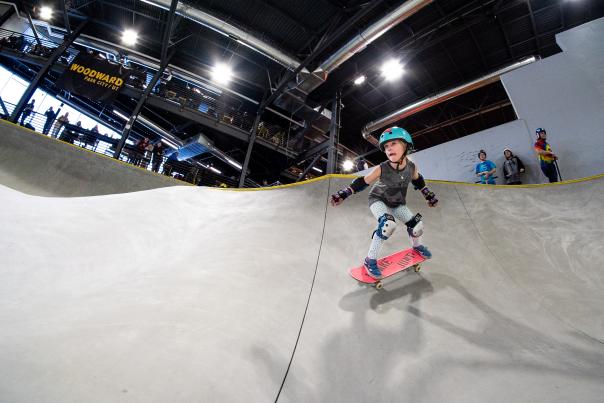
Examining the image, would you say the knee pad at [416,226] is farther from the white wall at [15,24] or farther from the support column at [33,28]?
the white wall at [15,24]

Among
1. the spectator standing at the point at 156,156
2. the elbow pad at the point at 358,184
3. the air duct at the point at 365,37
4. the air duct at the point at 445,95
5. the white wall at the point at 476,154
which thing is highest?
the air duct at the point at 445,95

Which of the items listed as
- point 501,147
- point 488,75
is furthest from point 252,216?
point 488,75

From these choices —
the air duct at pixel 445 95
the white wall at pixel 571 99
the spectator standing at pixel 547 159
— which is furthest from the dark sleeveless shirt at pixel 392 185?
the air duct at pixel 445 95

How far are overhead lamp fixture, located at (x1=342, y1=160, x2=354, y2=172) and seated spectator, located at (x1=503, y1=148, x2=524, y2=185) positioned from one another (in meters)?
9.37

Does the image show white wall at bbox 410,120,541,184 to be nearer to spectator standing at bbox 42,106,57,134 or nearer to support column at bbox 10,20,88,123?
support column at bbox 10,20,88,123

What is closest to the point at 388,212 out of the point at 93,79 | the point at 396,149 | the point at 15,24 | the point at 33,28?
the point at 396,149

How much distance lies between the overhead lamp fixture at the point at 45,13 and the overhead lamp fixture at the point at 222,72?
7591 mm

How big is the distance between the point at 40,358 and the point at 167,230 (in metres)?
1.94

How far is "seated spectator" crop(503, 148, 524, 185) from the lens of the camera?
227 inches

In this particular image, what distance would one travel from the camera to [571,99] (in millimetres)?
5859

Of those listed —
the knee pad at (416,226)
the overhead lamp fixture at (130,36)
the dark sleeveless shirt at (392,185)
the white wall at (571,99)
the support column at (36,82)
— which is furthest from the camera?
the overhead lamp fixture at (130,36)

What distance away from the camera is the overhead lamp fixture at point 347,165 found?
49.7ft

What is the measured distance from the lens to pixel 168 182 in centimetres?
742

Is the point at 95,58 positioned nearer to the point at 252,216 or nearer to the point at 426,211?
the point at 252,216
